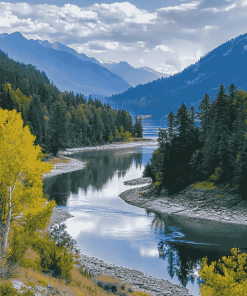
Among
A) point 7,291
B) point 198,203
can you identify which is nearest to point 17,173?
point 7,291

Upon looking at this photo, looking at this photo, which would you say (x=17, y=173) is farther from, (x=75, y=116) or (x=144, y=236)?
(x=75, y=116)

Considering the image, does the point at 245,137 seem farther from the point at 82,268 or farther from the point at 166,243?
the point at 82,268

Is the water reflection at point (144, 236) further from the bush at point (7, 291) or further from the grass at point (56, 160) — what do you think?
the grass at point (56, 160)

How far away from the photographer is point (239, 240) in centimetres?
3456

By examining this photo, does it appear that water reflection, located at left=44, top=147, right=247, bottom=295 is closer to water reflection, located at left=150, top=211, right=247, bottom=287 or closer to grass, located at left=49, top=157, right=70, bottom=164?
water reflection, located at left=150, top=211, right=247, bottom=287

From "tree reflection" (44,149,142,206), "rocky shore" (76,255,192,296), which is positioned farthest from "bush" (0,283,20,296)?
"tree reflection" (44,149,142,206)

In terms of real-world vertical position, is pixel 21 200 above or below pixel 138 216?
above

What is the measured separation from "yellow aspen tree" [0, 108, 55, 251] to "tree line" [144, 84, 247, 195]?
116 ft

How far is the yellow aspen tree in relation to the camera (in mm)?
18031

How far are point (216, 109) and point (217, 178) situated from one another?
513 inches

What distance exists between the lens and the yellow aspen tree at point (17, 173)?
18031mm

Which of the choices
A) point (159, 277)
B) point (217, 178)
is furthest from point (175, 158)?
point (159, 277)

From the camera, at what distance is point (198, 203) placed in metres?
47.8

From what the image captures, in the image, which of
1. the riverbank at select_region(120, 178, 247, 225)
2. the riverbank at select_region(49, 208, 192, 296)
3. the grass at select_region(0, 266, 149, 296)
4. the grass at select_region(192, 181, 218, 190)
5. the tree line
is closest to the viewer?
the grass at select_region(0, 266, 149, 296)
